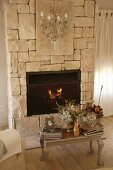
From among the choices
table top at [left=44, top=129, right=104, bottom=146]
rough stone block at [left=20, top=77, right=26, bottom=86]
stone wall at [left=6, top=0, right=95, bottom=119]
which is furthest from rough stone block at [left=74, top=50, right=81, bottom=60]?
table top at [left=44, top=129, right=104, bottom=146]

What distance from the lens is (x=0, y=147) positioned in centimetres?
259

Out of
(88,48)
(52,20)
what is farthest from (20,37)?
(88,48)

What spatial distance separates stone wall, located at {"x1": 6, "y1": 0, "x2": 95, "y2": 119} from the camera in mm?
3949

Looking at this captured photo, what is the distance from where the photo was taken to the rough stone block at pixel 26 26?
3.96 metres

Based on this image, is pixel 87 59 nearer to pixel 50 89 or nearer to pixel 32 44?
pixel 50 89

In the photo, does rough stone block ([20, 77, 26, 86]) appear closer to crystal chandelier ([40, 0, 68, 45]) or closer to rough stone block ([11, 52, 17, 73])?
rough stone block ([11, 52, 17, 73])

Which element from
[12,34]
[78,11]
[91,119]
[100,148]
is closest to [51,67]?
[12,34]

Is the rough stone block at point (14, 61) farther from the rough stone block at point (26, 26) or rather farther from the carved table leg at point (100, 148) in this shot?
the carved table leg at point (100, 148)

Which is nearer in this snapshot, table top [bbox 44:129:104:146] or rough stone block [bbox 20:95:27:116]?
table top [bbox 44:129:104:146]

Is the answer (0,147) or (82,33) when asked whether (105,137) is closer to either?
(82,33)

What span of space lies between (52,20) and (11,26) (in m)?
0.69

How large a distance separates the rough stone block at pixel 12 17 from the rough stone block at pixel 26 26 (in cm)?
8

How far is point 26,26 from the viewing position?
157 inches

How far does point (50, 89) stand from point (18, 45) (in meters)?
0.98
